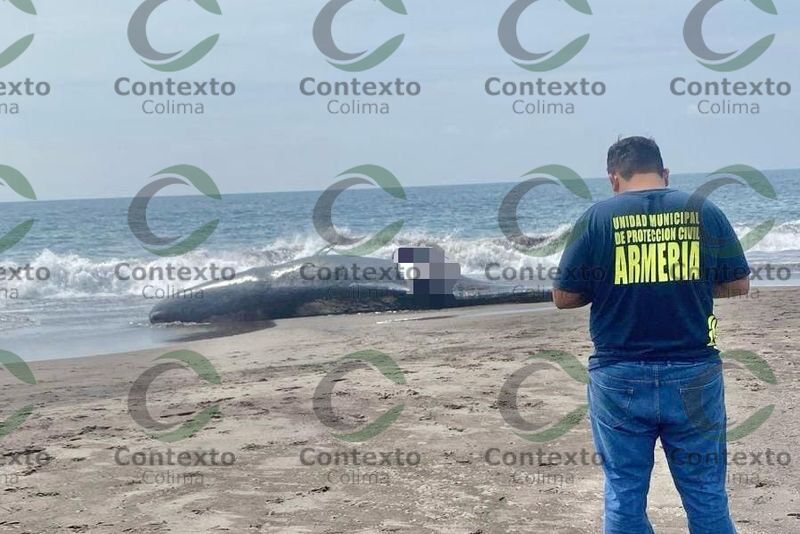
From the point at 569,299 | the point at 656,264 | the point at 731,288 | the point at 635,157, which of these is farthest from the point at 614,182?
the point at 731,288

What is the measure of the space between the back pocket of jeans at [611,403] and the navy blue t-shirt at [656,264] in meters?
0.11

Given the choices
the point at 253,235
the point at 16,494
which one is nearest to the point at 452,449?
the point at 16,494

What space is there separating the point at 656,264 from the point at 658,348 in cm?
33

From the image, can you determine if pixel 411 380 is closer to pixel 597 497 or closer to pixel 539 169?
pixel 597 497

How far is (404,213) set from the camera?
178 feet

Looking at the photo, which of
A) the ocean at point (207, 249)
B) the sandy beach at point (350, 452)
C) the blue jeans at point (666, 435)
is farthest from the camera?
the ocean at point (207, 249)

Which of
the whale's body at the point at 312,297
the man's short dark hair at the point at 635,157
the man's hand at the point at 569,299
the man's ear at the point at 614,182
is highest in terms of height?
the man's short dark hair at the point at 635,157

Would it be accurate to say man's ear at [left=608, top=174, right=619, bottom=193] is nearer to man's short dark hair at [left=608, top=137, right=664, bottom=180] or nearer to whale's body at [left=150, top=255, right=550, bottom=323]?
man's short dark hair at [left=608, top=137, right=664, bottom=180]

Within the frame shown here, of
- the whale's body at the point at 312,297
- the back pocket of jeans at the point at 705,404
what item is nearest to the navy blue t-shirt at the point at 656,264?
the back pocket of jeans at the point at 705,404

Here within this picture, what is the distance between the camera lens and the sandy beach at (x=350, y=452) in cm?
488

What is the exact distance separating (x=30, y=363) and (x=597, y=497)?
25.2 feet

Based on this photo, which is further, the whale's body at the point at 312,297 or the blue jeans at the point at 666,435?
the whale's body at the point at 312,297

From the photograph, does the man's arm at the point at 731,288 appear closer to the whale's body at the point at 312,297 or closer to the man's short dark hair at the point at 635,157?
the man's short dark hair at the point at 635,157

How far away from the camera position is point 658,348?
340cm
